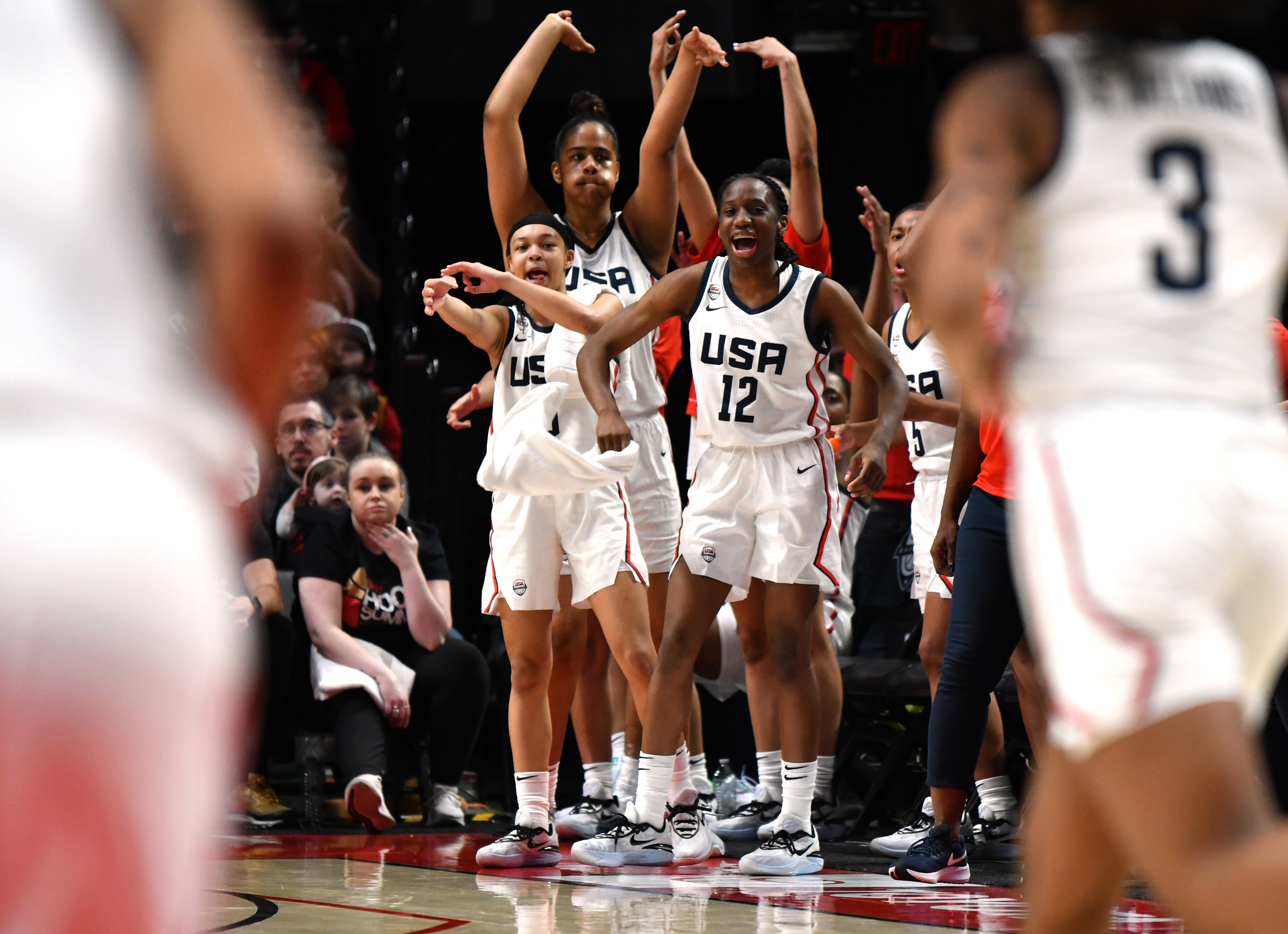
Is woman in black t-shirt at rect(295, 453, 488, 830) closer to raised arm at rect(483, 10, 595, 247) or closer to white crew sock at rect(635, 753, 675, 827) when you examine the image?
raised arm at rect(483, 10, 595, 247)

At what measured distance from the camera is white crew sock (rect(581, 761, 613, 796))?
5168 mm

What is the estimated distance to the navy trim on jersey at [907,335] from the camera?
529 cm

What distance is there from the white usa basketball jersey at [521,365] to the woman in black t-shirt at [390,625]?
1.12m

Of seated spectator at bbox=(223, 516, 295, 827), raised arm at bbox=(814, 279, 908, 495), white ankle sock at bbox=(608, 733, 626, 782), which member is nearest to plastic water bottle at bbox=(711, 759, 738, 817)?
white ankle sock at bbox=(608, 733, 626, 782)

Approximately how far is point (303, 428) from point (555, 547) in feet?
7.15

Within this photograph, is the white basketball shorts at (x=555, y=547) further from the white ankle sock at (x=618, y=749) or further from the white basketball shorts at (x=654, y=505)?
the white ankle sock at (x=618, y=749)

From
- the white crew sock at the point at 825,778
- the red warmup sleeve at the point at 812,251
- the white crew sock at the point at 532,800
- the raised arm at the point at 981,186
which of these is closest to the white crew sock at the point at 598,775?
the white crew sock at the point at 532,800

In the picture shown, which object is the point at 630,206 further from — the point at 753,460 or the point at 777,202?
the point at 753,460

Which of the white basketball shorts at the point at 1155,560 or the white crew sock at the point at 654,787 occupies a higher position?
the white basketball shorts at the point at 1155,560

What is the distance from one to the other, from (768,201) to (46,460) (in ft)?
13.5

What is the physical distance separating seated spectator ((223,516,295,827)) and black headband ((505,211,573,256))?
1562 millimetres

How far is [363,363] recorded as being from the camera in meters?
7.53

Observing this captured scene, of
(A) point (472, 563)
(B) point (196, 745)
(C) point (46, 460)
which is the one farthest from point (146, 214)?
(A) point (472, 563)

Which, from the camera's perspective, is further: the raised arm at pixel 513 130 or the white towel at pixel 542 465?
the raised arm at pixel 513 130
